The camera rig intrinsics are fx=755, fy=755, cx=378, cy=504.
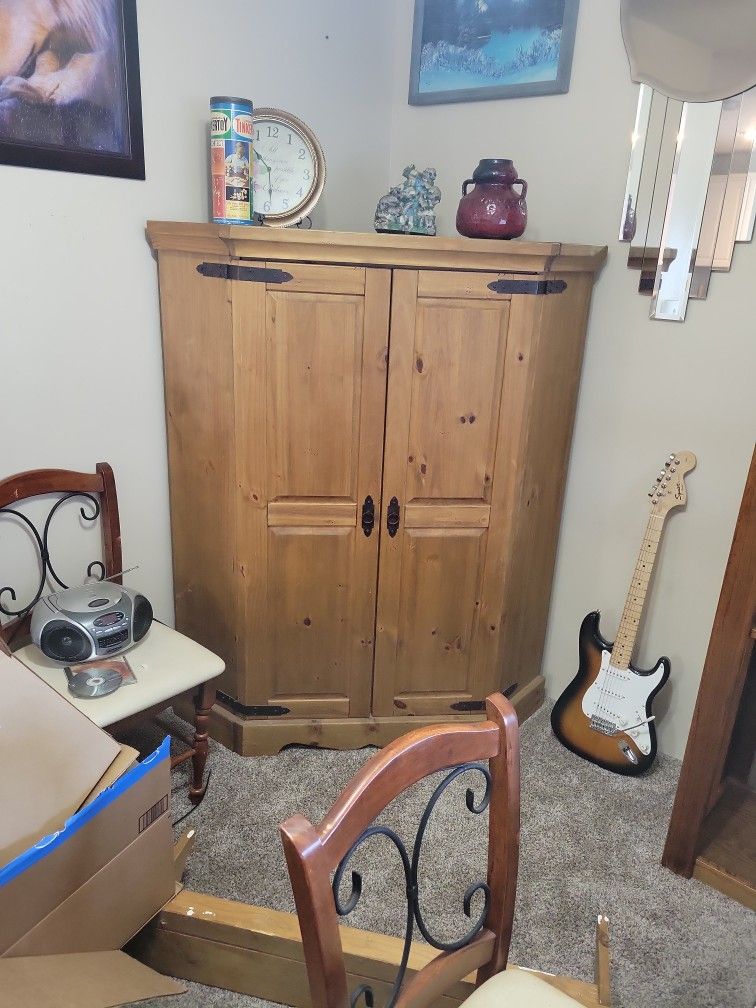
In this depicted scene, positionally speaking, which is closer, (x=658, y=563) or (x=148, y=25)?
(x=148, y=25)

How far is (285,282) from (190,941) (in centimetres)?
147

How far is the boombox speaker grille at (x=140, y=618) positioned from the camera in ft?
6.35

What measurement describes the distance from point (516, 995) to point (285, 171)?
6.41ft

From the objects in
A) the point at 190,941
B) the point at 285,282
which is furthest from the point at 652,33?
the point at 190,941

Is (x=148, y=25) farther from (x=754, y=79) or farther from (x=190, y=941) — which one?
(x=190, y=941)

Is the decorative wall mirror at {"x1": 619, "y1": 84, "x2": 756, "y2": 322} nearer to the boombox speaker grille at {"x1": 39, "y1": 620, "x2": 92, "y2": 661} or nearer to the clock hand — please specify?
the clock hand

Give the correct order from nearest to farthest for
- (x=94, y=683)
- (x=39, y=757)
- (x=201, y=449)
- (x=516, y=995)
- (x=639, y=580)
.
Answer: (x=516, y=995) < (x=39, y=757) < (x=94, y=683) < (x=201, y=449) < (x=639, y=580)

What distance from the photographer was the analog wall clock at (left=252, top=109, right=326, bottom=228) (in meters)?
2.05

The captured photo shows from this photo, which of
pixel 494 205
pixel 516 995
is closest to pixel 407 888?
pixel 516 995

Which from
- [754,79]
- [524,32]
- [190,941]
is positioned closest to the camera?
[754,79]

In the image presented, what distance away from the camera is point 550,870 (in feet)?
6.26

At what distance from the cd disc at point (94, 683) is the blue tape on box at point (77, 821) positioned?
22.5 inches

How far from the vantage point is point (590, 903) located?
182 cm

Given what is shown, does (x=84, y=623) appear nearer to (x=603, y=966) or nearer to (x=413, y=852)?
(x=413, y=852)
